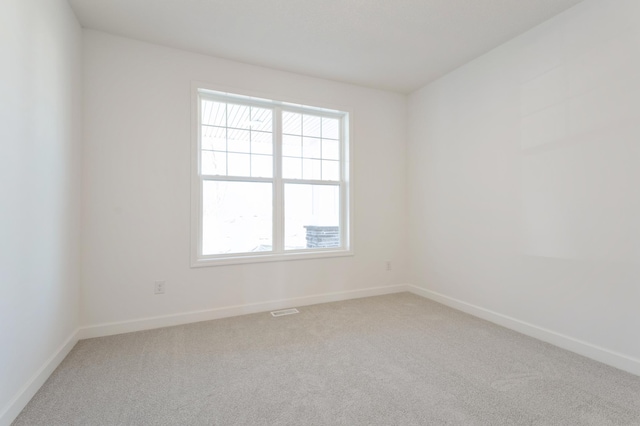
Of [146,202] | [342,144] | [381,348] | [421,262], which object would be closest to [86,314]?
[146,202]

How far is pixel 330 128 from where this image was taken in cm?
379

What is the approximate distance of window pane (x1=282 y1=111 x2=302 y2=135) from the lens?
350 centimetres

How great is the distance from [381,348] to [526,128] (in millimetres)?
2343

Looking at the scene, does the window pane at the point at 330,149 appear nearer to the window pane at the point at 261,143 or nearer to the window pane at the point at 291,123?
the window pane at the point at 291,123

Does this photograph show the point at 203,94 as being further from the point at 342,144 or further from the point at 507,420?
the point at 507,420

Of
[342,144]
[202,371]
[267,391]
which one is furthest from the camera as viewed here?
[342,144]

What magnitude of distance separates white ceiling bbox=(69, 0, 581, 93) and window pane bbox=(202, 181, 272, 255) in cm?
139

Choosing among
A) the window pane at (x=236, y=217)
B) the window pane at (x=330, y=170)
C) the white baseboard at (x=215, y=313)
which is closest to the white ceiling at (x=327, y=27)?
the window pane at (x=330, y=170)

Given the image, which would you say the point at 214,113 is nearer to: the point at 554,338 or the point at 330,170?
the point at 330,170

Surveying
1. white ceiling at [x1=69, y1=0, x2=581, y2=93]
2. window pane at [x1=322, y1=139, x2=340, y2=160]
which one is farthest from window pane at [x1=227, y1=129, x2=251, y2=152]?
window pane at [x1=322, y1=139, x2=340, y2=160]

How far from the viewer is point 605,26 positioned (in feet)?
7.03

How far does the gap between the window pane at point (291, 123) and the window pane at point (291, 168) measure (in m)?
0.33

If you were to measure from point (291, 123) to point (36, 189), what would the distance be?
7.93ft

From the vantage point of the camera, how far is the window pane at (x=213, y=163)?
3.12 m
